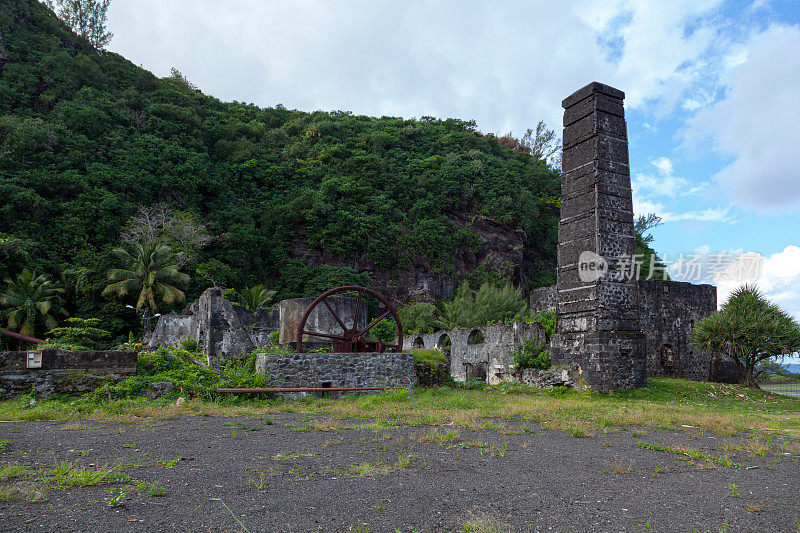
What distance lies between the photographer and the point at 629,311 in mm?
13242

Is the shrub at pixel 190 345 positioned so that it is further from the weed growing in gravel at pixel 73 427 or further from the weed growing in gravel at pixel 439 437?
the weed growing in gravel at pixel 439 437

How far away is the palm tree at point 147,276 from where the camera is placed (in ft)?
101

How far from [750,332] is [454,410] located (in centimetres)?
1050

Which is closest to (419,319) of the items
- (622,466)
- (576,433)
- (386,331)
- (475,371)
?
(386,331)

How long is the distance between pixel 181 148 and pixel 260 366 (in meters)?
37.0

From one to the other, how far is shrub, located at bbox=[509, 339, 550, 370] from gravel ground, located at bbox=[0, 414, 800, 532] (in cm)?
794

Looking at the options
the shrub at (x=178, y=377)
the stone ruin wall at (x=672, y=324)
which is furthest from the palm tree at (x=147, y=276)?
the shrub at (x=178, y=377)

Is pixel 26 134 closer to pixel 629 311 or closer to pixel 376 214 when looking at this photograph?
pixel 376 214

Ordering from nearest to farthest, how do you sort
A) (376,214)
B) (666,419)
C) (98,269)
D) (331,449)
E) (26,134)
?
1. (331,449)
2. (666,419)
3. (98,269)
4. (26,134)
5. (376,214)

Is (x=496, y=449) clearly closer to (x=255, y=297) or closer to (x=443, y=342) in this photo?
(x=443, y=342)

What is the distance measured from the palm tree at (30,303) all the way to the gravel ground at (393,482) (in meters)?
26.2

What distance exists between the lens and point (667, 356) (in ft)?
71.1

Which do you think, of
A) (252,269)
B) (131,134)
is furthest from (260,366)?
(131,134)

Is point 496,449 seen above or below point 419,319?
below
